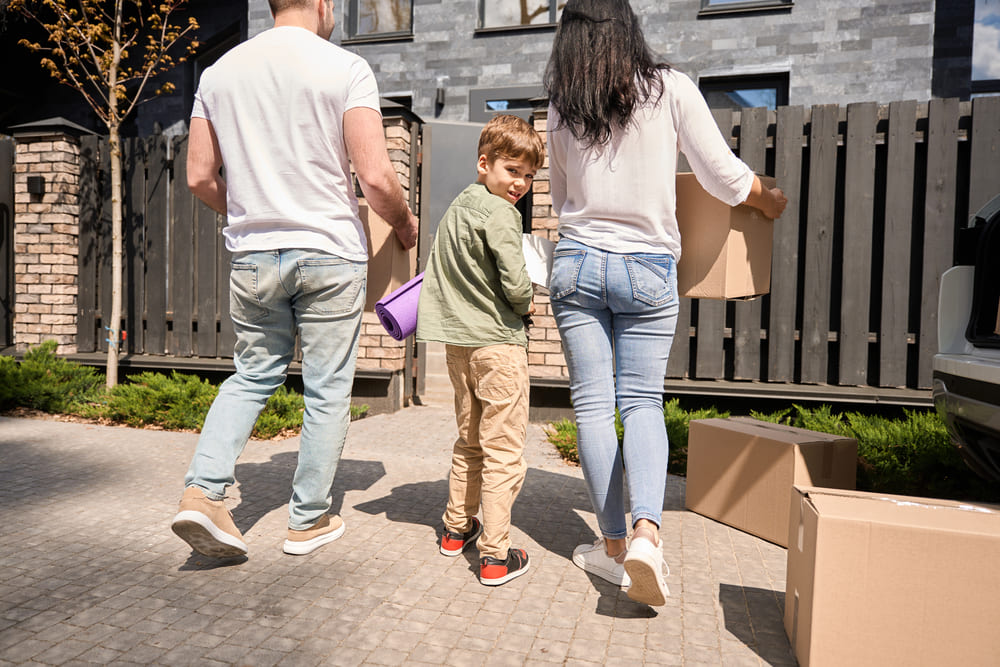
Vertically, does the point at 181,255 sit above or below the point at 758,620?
above

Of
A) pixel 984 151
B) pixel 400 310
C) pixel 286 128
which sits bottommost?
pixel 400 310

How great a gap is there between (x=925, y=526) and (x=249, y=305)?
2195 millimetres

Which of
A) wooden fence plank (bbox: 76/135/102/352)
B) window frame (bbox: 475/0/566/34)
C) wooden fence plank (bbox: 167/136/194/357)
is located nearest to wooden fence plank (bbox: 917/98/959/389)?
window frame (bbox: 475/0/566/34)

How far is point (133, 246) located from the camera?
22.5ft

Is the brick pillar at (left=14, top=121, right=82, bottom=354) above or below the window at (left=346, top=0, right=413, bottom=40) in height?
below

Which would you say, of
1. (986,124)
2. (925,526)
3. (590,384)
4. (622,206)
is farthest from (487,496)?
(986,124)

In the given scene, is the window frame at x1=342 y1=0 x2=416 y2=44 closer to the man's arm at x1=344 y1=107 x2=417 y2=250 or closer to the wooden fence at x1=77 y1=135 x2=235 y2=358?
the wooden fence at x1=77 y1=135 x2=235 y2=358

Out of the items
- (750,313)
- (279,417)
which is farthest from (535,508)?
(750,313)

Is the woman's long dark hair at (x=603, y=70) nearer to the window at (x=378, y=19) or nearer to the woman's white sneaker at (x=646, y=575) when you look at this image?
the woman's white sneaker at (x=646, y=575)

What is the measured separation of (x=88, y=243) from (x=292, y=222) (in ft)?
18.3

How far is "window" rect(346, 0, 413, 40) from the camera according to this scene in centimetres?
1044

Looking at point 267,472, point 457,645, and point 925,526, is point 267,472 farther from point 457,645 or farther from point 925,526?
point 925,526

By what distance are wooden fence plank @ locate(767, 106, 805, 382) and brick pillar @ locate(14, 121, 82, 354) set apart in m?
6.52

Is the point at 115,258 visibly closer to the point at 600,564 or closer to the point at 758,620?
the point at 600,564
